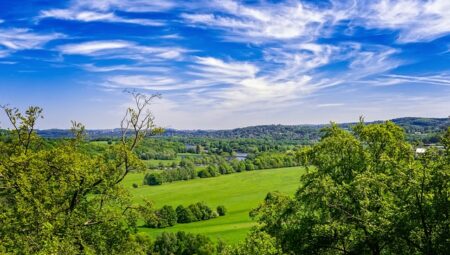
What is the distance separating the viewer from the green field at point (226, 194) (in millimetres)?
74125

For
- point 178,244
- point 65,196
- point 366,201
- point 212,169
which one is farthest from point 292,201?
point 212,169

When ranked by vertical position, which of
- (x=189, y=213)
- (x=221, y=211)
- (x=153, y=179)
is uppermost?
(x=153, y=179)

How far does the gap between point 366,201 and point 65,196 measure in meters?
14.0

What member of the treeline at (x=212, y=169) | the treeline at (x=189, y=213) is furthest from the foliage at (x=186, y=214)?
the treeline at (x=212, y=169)

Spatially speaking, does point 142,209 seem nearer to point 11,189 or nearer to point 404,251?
point 11,189

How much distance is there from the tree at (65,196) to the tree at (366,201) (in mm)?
8478

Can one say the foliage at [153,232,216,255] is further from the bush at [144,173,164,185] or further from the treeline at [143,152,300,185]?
the treeline at [143,152,300,185]

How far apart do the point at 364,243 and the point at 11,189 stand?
16445 millimetres

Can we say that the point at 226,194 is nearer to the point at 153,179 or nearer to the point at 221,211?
the point at 221,211

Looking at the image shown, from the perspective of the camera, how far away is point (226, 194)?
112312mm

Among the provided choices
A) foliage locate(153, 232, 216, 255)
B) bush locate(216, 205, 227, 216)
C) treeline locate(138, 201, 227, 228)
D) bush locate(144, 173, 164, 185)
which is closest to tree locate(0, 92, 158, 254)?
foliage locate(153, 232, 216, 255)

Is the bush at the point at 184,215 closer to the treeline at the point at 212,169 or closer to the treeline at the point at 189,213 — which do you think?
the treeline at the point at 189,213

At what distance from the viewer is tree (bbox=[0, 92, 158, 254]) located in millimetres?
16406

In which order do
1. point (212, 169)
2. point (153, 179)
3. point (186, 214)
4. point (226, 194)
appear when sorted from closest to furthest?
1. point (186, 214)
2. point (226, 194)
3. point (153, 179)
4. point (212, 169)
